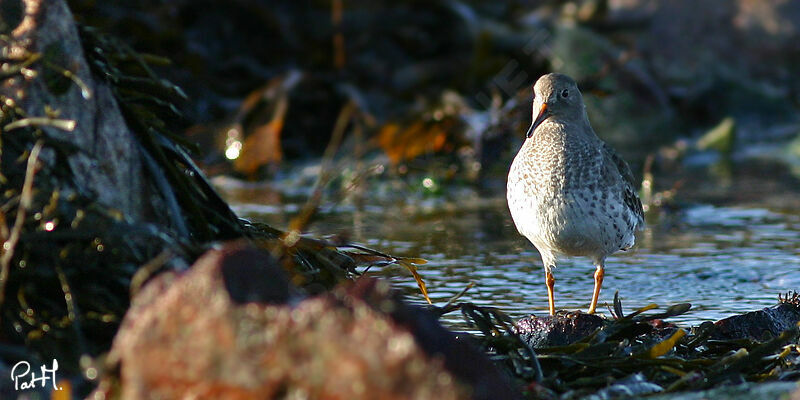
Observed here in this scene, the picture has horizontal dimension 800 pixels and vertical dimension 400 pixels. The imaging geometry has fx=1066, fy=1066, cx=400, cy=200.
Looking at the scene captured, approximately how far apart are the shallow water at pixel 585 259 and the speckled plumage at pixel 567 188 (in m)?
0.29

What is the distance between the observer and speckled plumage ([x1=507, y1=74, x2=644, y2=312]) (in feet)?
14.6

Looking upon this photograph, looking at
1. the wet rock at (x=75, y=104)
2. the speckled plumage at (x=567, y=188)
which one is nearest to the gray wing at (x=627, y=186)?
the speckled plumage at (x=567, y=188)

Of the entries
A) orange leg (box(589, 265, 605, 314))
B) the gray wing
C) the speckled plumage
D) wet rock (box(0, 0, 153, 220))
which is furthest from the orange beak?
wet rock (box(0, 0, 153, 220))

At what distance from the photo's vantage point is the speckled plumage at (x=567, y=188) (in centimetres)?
446

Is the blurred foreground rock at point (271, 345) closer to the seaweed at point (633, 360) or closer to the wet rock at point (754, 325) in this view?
the seaweed at point (633, 360)

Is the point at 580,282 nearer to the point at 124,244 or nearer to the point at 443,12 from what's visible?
the point at 124,244

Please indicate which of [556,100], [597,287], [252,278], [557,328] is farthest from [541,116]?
[252,278]

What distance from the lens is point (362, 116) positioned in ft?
27.2

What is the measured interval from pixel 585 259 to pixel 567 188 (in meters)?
1.39

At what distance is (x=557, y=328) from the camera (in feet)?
12.1

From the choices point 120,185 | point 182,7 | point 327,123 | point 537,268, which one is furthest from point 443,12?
point 120,185

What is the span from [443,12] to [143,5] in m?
2.72

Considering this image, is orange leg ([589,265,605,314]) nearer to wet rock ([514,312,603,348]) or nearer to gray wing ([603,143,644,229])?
gray wing ([603,143,644,229])

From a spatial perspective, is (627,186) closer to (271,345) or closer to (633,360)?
(633,360)
